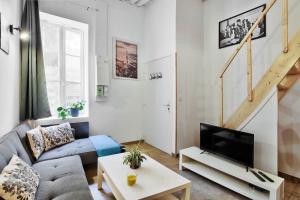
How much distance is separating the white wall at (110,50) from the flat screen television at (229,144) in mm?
1994

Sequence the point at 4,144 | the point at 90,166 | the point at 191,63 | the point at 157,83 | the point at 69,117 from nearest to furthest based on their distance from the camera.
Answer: the point at 4,144, the point at 90,166, the point at 69,117, the point at 191,63, the point at 157,83

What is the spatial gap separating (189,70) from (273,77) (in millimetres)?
1659

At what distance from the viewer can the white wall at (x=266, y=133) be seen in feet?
6.97

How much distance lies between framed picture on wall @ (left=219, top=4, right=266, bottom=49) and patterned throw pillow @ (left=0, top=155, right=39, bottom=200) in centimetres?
369

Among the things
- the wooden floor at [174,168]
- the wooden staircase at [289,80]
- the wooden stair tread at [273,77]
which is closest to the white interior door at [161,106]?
the wooden floor at [174,168]

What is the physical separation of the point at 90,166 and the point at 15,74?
1886 mm

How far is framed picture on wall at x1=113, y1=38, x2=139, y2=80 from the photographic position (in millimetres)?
4000

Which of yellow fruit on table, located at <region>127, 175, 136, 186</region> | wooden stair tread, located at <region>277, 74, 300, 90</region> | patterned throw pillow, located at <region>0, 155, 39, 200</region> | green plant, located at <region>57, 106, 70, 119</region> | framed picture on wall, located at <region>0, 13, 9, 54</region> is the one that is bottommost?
yellow fruit on table, located at <region>127, 175, 136, 186</region>

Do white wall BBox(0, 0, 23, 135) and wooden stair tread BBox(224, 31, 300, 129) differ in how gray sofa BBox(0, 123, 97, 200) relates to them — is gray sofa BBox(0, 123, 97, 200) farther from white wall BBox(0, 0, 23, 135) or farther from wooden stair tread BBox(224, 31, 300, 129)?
wooden stair tread BBox(224, 31, 300, 129)

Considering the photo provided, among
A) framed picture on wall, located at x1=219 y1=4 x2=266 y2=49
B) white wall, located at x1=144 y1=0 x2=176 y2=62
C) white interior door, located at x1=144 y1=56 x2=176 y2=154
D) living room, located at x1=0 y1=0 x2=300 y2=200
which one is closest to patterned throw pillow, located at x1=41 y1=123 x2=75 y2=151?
living room, located at x1=0 y1=0 x2=300 y2=200

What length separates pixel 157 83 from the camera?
3938 mm

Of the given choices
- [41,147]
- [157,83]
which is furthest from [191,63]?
[41,147]

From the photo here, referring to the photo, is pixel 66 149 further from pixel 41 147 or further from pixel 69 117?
pixel 69 117

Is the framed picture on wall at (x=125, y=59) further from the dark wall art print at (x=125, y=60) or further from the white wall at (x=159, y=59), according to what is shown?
the white wall at (x=159, y=59)
